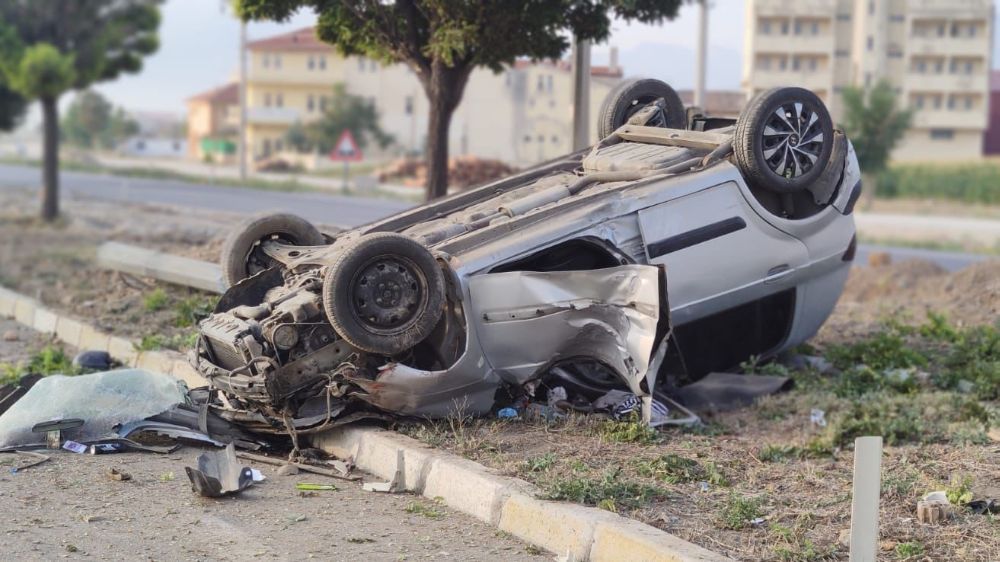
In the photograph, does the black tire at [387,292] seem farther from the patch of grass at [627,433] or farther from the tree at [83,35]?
the tree at [83,35]

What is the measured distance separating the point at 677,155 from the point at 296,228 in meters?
2.46

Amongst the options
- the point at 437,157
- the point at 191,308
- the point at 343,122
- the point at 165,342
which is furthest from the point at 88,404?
the point at 343,122

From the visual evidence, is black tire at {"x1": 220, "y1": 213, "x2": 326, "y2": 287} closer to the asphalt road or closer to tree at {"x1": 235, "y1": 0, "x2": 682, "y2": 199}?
tree at {"x1": 235, "y1": 0, "x2": 682, "y2": 199}

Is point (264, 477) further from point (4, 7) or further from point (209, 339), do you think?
point (4, 7)

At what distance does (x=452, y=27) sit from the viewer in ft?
34.3

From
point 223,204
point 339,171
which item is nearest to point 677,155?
point 223,204

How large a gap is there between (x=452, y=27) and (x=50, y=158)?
14456 millimetres

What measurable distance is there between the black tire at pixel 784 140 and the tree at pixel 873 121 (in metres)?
35.4

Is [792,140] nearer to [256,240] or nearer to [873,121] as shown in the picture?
[256,240]

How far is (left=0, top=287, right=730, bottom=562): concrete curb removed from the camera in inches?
177

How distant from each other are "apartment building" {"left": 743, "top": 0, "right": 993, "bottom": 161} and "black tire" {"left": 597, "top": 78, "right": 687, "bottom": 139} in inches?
2484

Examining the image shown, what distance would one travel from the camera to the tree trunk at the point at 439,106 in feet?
37.6

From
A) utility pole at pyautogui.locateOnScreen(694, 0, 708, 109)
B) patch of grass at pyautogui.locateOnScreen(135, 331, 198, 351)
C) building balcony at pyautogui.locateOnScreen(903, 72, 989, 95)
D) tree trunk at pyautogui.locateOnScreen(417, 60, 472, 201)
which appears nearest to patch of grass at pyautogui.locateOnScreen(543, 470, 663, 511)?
patch of grass at pyautogui.locateOnScreen(135, 331, 198, 351)

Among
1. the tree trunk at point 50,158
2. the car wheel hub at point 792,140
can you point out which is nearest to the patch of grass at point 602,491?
the car wheel hub at point 792,140
